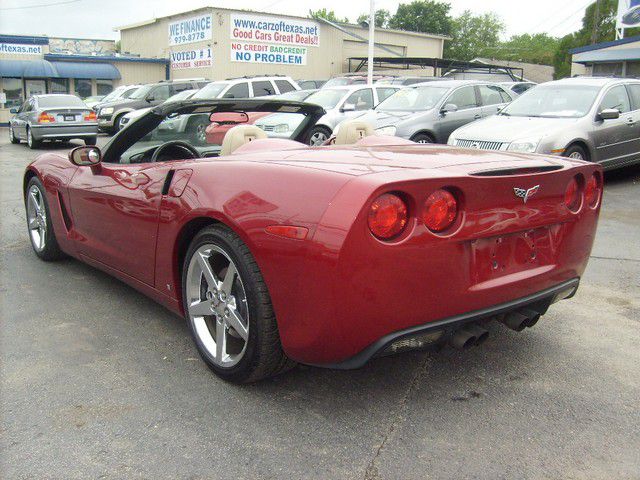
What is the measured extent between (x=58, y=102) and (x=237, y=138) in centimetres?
1626

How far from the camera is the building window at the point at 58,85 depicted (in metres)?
34.5

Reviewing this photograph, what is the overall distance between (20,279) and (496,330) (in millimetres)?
3410

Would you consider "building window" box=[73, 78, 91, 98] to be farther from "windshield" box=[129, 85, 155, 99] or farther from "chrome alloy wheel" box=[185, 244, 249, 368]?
"chrome alloy wheel" box=[185, 244, 249, 368]

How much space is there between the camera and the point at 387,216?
2.35 meters

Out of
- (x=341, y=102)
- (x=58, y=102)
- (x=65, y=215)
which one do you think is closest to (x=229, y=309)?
(x=65, y=215)

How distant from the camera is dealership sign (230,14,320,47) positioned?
108 feet

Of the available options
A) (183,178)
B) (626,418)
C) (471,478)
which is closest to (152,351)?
(183,178)

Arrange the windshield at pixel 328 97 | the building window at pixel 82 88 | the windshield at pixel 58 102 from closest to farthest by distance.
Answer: the windshield at pixel 328 97, the windshield at pixel 58 102, the building window at pixel 82 88

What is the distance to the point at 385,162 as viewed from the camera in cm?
270

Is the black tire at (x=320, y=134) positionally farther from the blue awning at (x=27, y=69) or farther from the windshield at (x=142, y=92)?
the blue awning at (x=27, y=69)

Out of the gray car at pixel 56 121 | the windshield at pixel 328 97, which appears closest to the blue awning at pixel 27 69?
the gray car at pixel 56 121

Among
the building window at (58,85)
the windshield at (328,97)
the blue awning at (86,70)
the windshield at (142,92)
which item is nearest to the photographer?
the windshield at (328,97)

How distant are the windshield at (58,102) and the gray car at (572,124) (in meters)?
13.1

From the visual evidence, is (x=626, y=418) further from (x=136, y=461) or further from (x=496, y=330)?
(x=136, y=461)
